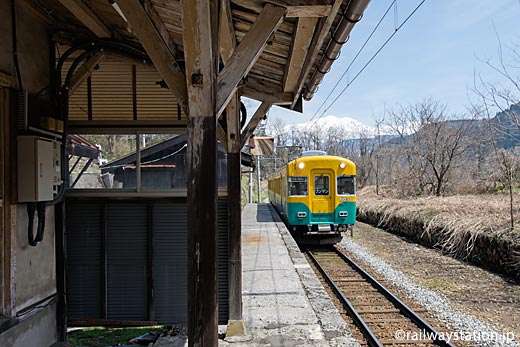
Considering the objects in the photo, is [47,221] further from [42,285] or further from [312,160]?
[312,160]

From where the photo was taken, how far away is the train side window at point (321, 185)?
10.6 metres

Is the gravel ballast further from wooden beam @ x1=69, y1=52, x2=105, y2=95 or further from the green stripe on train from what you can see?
wooden beam @ x1=69, y1=52, x2=105, y2=95

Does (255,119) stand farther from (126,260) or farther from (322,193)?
(322,193)

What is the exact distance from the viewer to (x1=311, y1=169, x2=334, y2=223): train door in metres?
10.5

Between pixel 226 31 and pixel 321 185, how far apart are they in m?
8.30

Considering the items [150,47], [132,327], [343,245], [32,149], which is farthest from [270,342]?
[343,245]

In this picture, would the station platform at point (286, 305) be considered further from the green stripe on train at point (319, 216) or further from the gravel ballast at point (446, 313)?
the green stripe on train at point (319, 216)

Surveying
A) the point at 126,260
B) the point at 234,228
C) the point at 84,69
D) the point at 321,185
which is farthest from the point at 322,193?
the point at 84,69

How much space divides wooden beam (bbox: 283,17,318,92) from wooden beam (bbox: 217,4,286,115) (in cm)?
43

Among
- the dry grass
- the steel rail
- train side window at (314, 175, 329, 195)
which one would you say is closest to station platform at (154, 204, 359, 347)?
the steel rail

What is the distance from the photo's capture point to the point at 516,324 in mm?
4969

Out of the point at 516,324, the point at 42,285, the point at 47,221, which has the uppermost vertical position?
the point at 47,221

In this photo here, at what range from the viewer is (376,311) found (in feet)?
18.3

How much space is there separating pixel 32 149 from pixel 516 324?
5558 millimetres
